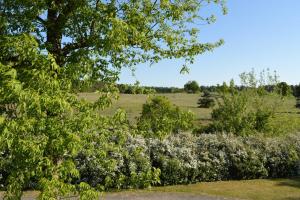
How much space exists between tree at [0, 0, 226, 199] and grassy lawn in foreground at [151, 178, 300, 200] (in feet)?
31.1

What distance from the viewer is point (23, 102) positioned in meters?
6.55

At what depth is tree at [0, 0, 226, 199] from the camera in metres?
7.01

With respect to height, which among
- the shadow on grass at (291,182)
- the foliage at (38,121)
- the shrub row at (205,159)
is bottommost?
the shadow on grass at (291,182)

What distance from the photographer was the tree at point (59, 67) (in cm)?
701

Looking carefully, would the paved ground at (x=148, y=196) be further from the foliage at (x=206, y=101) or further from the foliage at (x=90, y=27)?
the foliage at (x=206, y=101)

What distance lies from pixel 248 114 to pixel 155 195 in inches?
497

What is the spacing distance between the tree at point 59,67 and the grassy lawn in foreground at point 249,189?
31.1 feet

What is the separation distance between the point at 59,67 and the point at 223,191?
1334 cm

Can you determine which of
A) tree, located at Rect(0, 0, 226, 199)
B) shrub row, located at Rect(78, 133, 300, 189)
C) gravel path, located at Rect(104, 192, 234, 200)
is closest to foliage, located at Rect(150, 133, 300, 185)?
shrub row, located at Rect(78, 133, 300, 189)

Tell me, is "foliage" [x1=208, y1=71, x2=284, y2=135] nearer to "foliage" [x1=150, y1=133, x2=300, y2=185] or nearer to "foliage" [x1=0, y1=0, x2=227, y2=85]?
"foliage" [x1=150, y1=133, x2=300, y2=185]

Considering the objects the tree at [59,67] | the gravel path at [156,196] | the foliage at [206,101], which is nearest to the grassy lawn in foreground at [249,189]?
the gravel path at [156,196]

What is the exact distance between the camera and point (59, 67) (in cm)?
764

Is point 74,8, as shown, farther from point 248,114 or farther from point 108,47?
point 248,114

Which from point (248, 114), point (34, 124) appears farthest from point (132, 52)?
point (248, 114)
